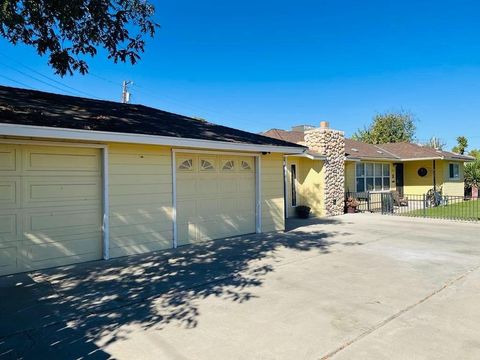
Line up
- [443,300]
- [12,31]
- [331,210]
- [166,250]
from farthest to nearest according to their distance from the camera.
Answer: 1. [331,210]
2. [166,250]
3. [12,31]
4. [443,300]

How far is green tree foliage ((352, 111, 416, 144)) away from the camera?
4416 centimetres

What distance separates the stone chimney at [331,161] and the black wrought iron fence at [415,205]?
1.14 meters

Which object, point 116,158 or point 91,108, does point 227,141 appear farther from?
point 91,108

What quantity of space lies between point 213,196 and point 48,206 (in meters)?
4.10

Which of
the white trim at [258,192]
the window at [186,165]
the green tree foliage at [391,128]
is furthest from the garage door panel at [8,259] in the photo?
the green tree foliage at [391,128]

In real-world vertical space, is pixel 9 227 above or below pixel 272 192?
below

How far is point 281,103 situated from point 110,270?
27928 mm

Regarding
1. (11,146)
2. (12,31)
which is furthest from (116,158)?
(12,31)

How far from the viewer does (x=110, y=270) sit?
6.55 metres

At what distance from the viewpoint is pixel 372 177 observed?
779 inches

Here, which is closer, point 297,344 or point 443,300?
point 297,344

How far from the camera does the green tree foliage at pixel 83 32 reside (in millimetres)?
6797

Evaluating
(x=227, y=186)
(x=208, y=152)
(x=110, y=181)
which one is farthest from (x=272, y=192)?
(x=110, y=181)

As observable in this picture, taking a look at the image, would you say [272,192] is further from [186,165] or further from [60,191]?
[60,191]
